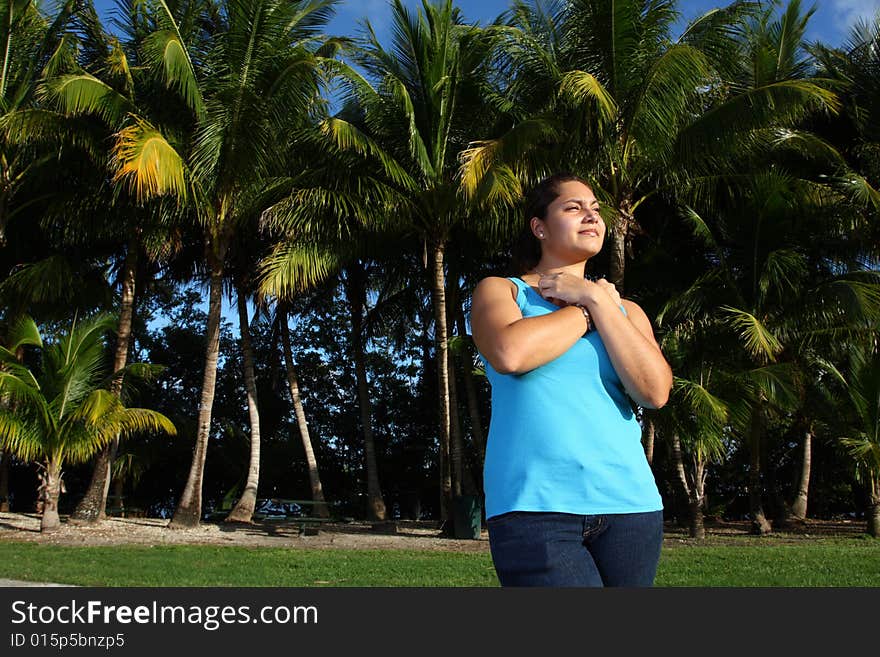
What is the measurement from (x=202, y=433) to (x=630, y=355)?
14.7 meters

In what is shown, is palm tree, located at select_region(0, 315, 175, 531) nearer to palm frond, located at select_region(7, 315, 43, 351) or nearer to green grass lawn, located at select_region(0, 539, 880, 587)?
palm frond, located at select_region(7, 315, 43, 351)

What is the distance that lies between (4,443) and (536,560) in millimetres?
14362

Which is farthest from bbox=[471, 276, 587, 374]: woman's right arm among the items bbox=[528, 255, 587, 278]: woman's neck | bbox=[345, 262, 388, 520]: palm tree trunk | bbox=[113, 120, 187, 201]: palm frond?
bbox=[345, 262, 388, 520]: palm tree trunk

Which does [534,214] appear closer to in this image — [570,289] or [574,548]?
[570,289]

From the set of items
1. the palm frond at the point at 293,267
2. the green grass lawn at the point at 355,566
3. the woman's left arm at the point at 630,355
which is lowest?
the green grass lawn at the point at 355,566

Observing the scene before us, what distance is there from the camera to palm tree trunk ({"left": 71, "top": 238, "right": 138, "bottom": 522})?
51.2 ft

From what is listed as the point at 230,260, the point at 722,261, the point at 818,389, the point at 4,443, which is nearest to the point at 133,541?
the point at 4,443

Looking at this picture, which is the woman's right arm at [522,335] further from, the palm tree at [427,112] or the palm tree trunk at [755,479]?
the palm tree trunk at [755,479]

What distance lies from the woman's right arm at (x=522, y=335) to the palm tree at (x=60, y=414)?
13.2 m

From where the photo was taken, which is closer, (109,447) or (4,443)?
(4,443)

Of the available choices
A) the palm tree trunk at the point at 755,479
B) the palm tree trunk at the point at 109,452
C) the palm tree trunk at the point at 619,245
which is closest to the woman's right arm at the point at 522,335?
the palm tree trunk at the point at 619,245

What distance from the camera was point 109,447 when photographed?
56.0 feet

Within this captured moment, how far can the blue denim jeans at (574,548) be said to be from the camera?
5.23ft
